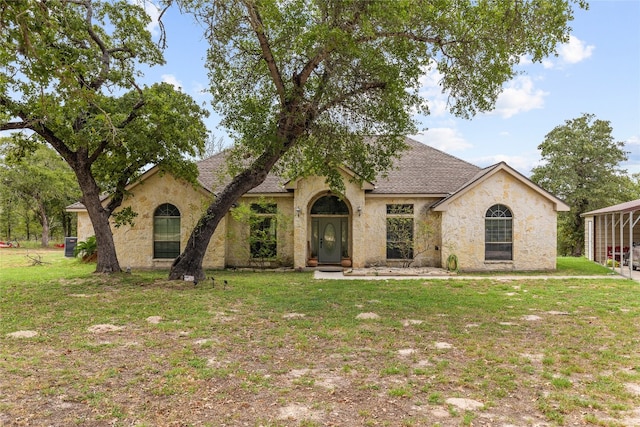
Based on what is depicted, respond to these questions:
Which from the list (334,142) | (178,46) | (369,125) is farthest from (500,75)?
(178,46)

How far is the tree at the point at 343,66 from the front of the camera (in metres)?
10.1

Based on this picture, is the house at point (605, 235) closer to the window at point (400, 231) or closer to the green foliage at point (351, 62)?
the window at point (400, 231)

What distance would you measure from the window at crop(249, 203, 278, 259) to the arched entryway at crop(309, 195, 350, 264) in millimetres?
2127

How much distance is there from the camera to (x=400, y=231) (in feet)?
62.2

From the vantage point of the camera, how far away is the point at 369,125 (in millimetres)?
13336

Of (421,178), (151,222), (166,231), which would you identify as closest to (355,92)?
(421,178)

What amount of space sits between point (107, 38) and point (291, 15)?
8293 millimetres

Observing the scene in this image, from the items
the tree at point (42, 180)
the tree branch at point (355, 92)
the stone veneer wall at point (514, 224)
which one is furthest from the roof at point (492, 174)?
the tree at point (42, 180)

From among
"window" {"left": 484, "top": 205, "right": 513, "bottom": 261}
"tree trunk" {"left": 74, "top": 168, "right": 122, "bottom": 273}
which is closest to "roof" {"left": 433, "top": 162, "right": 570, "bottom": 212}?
"window" {"left": 484, "top": 205, "right": 513, "bottom": 261}

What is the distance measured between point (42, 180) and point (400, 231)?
1253 inches

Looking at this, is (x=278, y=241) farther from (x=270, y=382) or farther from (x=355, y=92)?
(x=270, y=382)

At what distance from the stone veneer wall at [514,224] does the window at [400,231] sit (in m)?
1.46

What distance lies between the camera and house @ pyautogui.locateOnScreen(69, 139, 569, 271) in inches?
730

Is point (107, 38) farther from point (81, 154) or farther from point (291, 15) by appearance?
point (291, 15)
